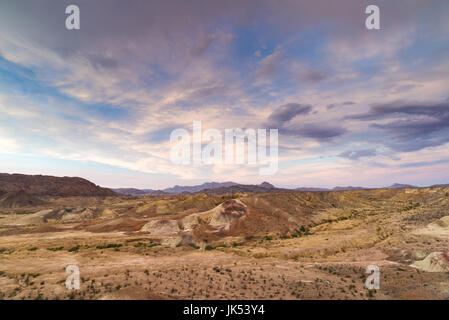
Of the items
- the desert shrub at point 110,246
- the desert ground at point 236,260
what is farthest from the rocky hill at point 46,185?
the desert shrub at point 110,246

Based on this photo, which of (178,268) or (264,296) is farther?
(178,268)

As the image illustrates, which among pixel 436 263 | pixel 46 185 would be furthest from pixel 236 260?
pixel 46 185

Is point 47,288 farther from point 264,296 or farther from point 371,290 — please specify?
point 371,290

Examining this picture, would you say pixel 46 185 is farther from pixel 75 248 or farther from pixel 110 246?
pixel 110 246

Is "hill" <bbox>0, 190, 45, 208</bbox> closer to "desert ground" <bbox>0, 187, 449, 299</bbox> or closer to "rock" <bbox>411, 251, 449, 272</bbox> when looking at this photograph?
"desert ground" <bbox>0, 187, 449, 299</bbox>

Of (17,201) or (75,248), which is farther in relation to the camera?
(17,201)

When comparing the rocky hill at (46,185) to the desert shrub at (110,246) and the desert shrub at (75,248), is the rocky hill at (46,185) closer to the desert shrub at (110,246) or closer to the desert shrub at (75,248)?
the desert shrub at (75,248)

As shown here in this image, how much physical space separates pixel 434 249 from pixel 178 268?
28100mm

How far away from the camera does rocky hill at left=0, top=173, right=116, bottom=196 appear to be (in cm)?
15532

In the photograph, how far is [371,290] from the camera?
15812mm

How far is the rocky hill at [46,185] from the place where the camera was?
155m

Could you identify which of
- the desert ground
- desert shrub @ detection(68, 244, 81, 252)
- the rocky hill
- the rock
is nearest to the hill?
the rocky hill

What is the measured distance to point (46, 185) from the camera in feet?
558
